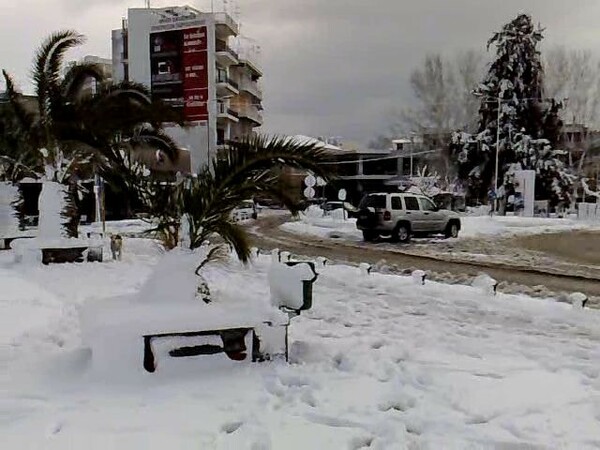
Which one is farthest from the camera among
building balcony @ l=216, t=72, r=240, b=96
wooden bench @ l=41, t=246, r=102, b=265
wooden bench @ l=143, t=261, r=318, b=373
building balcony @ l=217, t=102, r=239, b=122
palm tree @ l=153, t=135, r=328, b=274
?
building balcony @ l=217, t=102, r=239, b=122

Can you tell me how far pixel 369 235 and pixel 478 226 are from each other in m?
10.1

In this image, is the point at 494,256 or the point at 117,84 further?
the point at 494,256

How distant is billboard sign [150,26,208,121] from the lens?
54.5m

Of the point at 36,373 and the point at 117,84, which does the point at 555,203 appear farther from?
the point at 36,373

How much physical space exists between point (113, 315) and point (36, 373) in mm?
860

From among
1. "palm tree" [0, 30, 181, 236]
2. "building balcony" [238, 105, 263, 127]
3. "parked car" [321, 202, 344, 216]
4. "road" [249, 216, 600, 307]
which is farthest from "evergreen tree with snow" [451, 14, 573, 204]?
"palm tree" [0, 30, 181, 236]

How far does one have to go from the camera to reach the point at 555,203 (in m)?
45.8

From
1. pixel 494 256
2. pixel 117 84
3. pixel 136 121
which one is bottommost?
pixel 494 256

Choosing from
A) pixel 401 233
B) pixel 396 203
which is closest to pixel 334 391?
pixel 401 233

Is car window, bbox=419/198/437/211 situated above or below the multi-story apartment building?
below

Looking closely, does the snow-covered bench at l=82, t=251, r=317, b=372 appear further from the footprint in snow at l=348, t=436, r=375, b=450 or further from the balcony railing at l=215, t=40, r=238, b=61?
the balcony railing at l=215, t=40, r=238, b=61

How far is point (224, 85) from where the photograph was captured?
190 ft

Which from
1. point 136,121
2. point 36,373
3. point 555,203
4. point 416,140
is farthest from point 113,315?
point 416,140

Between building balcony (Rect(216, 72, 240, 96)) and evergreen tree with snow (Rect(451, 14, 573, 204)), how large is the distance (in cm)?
2131
